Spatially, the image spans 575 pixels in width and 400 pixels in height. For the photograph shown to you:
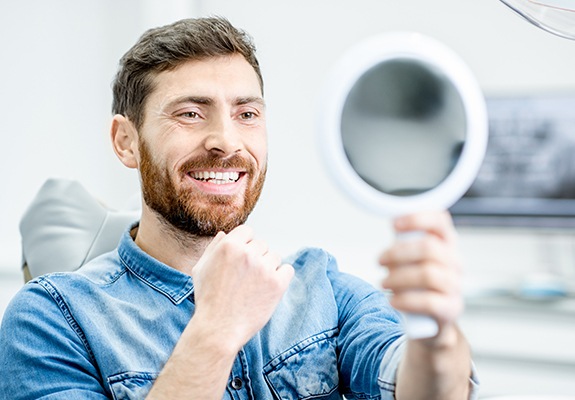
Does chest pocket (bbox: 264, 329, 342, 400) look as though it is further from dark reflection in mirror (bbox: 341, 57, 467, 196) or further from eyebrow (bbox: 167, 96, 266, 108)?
dark reflection in mirror (bbox: 341, 57, 467, 196)

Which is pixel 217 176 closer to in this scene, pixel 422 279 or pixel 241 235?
pixel 241 235

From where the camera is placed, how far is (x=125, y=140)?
162 cm

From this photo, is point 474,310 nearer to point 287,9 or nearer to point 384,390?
point 287,9

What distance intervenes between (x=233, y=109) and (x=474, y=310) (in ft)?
6.35

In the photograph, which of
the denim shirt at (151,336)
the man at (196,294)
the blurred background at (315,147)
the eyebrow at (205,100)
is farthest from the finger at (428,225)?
the blurred background at (315,147)

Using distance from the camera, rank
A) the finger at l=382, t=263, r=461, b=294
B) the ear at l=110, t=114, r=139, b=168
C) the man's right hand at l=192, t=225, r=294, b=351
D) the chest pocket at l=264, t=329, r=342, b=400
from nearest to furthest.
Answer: the finger at l=382, t=263, r=461, b=294 < the man's right hand at l=192, t=225, r=294, b=351 < the chest pocket at l=264, t=329, r=342, b=400 < the ear at l=110, t=114, r=139, b=168

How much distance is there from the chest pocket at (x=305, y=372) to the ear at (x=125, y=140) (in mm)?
533

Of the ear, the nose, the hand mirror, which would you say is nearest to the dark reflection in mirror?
the hand mirror

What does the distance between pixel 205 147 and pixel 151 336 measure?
0.35 m

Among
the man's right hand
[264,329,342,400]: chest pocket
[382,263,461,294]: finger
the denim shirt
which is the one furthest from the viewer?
[264,329,342,400]: chest pocket

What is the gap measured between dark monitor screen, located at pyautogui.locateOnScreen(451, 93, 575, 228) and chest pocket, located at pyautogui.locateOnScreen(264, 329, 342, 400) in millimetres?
1879

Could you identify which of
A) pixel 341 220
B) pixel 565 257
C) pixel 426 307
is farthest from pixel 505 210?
pixel 426 307

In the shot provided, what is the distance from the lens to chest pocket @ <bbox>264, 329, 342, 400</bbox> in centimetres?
133

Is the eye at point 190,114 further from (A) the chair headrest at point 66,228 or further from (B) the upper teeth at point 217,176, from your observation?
(A) the chair headrest at point 66,228
